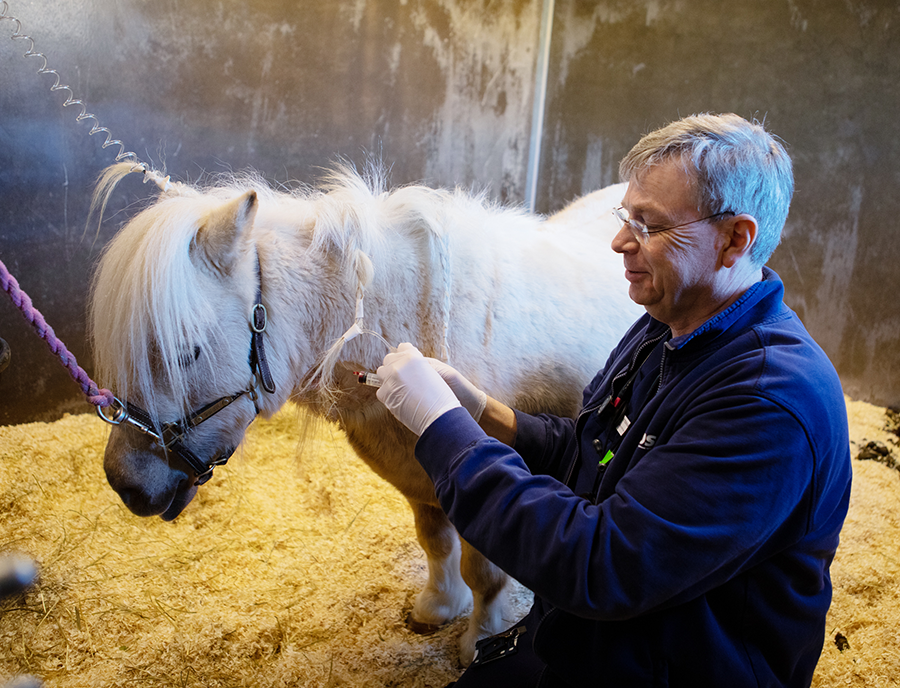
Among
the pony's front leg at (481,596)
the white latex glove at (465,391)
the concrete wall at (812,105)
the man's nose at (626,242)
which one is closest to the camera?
the man's nose at (626,242)

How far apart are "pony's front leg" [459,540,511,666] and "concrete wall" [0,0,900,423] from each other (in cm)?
206

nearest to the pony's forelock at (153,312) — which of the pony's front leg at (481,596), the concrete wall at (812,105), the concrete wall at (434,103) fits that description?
the pony's front leg at (481,596)

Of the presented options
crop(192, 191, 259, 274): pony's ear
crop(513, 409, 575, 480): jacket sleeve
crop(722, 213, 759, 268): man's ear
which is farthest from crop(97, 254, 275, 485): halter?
crop(722, 213, 759, 268): man's ear

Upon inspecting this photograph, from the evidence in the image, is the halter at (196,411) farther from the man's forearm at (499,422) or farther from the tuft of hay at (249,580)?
the man's forearm at (499,422)

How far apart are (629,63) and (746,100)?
825 millimetres

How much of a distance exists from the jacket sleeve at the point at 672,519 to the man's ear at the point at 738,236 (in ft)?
0.96

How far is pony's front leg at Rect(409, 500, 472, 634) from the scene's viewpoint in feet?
6.64

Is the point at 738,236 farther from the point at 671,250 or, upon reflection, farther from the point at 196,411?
the point at 196,411

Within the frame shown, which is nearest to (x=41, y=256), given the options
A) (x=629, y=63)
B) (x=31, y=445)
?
(x=31, y=445)

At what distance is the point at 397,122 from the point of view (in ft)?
12.1

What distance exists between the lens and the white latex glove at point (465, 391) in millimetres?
1415

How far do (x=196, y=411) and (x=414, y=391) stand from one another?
0.57m

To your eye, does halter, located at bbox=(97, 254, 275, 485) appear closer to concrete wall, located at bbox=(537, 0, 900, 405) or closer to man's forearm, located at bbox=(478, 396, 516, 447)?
man's forearm, located at bbox=(478, 396, 516, 447)

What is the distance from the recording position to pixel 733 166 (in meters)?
1.00
